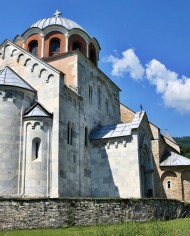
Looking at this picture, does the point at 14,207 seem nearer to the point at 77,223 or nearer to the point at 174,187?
the point at 77,223

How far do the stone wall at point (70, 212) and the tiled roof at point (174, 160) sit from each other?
38.2ft

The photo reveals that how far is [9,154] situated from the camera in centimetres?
1830

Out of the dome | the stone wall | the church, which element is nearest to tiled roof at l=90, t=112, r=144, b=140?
the church

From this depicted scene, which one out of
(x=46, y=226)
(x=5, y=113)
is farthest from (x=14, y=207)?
(x=5, y=113)

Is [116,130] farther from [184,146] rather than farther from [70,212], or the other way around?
[184,146]

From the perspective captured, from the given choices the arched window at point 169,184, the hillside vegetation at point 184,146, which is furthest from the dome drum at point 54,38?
the hillside vegetation at point 184,146

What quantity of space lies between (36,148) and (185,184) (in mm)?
15455

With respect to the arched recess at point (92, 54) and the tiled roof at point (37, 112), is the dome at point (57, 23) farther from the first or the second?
the tiled roof at point (37, 112)

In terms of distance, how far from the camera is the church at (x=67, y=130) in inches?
729

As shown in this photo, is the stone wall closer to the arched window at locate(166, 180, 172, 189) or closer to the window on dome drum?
the window on dome drum

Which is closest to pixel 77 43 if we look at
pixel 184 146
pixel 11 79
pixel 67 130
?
pixel 11 79

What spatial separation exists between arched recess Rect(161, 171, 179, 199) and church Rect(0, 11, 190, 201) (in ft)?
0.29

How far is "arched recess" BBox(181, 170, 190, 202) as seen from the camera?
28.3 meters

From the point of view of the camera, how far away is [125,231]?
9.13 m
